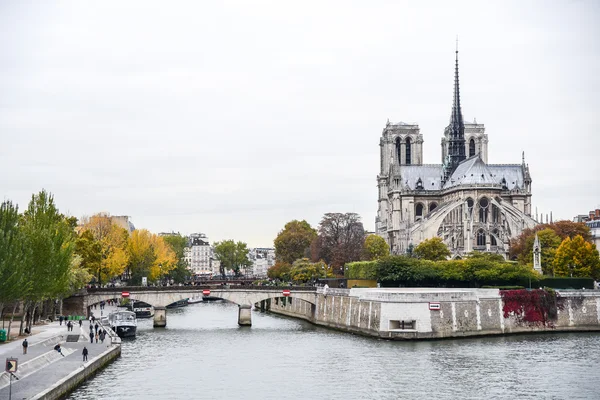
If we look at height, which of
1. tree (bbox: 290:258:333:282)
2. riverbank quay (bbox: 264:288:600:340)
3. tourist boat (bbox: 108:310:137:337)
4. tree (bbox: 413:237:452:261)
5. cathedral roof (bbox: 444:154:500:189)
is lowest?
tourist boat (bbox: 108:310:137:337)

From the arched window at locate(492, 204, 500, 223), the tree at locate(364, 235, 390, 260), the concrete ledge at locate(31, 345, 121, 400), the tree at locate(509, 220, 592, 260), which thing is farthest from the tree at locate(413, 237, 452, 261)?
the concrete ledge at locate(31, 345, 121, 400)

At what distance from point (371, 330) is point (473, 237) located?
56583 mm

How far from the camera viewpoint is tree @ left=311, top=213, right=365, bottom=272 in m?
115

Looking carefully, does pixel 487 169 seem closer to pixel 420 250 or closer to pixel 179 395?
pixel 420 250

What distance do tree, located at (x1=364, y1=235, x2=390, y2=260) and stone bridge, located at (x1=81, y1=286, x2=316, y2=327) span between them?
120ft

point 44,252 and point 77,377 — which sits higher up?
point 44,252

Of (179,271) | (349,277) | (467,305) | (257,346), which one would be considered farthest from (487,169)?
(257,346)

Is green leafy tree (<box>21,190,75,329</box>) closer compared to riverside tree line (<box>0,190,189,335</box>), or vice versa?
riverside tree line (<box>0,190,189,335</box>)

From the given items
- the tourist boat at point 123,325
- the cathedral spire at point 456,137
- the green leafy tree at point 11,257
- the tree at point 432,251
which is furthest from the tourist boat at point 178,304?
the green leafy tree at point 11,257

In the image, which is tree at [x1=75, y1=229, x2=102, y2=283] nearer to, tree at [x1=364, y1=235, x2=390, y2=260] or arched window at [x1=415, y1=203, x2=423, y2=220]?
tree at [x1=364, y1=235, x2=390, y2=260]

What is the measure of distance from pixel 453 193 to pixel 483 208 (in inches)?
238

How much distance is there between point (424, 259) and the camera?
99.8 m

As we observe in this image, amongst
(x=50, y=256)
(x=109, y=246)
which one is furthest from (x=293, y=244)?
(x=50, y=256)

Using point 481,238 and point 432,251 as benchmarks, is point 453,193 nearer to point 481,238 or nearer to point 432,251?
point 481,238
